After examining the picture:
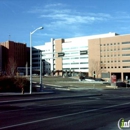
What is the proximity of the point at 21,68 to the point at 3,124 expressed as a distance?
149 m

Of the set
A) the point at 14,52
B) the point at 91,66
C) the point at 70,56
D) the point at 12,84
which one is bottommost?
the point at 12,84

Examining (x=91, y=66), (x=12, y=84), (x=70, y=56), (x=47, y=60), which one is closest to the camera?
(x=12, y=84)

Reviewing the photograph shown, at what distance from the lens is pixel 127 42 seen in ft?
446

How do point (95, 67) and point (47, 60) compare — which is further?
point (47, 60)

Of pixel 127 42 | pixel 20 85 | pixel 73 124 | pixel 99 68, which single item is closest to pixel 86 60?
pixel 99 68

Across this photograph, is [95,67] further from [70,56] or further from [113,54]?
[70,56]

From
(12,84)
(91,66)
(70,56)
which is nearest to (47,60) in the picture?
(70,56)

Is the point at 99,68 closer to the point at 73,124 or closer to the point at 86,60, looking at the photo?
the point at 86,60

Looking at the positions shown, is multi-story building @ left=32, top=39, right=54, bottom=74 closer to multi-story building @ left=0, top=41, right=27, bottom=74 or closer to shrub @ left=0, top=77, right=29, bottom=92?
multi-story building @ left=0, top=41, right=27, bottom=74

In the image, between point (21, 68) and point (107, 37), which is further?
point (21, 68)

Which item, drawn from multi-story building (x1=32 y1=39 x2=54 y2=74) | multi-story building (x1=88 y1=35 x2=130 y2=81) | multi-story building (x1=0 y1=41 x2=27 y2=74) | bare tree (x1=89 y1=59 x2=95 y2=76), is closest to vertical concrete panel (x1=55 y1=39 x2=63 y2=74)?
multi-story building (x1=32 y1=39 x2=54 y2=74)

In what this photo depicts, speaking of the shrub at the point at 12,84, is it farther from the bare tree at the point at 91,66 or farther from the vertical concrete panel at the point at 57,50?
the vertical concrete panel at the point at 57,50

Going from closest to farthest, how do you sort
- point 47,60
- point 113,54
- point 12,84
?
point 12,84 → point 113,54 → point 47,60

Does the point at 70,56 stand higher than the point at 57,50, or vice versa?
the point at 57,50
